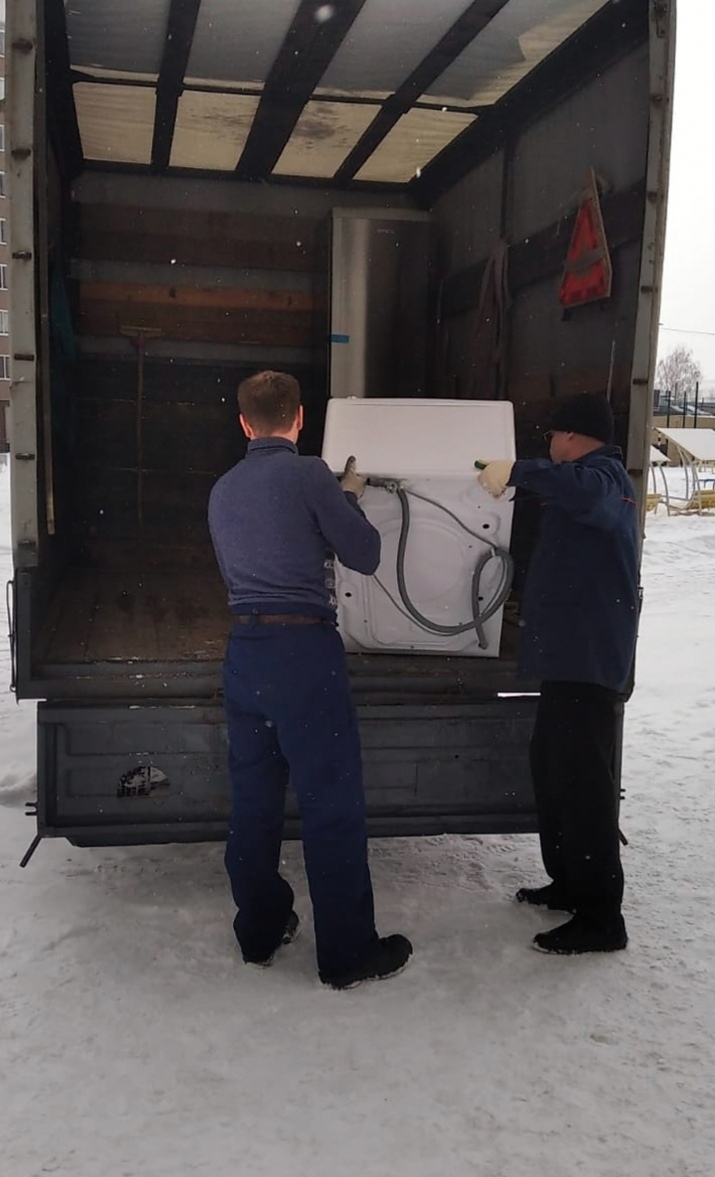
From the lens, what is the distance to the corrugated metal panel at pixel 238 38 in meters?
3.78

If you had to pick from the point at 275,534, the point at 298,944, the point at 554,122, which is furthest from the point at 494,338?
the point at 298,944

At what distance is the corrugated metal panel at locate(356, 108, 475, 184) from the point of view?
16.4 feet

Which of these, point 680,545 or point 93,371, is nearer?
point 93,371

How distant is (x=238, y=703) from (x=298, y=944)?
0.86m

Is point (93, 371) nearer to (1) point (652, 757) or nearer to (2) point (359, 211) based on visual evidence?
(2) point (359, 211)

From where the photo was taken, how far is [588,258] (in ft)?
12.8

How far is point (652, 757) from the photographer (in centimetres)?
500

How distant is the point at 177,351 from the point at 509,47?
2.76 meters

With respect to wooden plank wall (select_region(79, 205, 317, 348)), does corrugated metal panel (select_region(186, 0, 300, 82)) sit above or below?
above

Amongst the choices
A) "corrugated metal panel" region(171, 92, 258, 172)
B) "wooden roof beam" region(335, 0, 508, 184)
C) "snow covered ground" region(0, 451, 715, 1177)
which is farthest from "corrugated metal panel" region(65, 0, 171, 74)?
"snow covered ground" region(0, 451, 715, 1177)

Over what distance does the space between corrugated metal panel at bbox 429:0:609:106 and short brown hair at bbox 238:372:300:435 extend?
1.93 meters

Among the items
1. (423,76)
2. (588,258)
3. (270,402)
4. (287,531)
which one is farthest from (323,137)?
(287,531)

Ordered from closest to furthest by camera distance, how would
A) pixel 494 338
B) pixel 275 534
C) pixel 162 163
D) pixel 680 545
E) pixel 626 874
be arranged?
1. pixel 275 534
2. pixel 626 874
3. pixel 494 338
4. pixel 162 163
5. pixel 680 545

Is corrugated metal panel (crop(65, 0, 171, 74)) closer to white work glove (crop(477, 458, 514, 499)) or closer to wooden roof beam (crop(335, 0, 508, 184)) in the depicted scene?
wooden roof beam (crop(335, 0, 508, 184))
